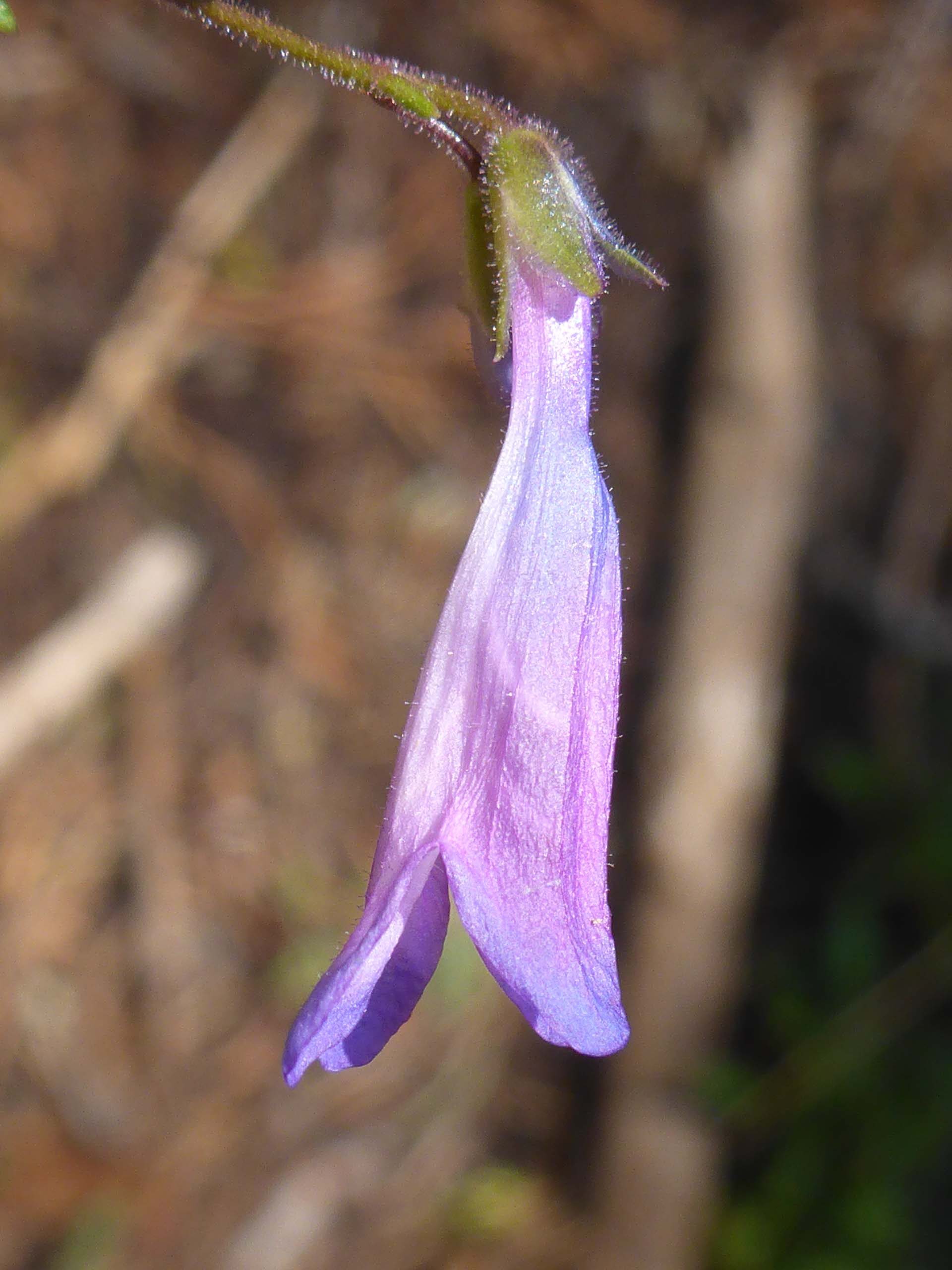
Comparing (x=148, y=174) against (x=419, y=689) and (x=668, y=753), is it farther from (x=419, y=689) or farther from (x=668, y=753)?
(x=419, y=689)

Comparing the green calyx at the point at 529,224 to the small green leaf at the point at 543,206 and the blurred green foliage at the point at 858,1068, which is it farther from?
the blurred green foliage at the point at 858,1068

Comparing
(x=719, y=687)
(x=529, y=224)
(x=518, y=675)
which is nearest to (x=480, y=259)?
(x=529, y=224)

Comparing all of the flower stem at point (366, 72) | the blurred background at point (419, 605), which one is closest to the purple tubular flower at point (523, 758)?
the flower stem at point (366, 72)

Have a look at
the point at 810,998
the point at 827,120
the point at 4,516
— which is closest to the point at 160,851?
the point at 4,516

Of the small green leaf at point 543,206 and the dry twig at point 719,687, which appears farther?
the dry twig at point 719,687

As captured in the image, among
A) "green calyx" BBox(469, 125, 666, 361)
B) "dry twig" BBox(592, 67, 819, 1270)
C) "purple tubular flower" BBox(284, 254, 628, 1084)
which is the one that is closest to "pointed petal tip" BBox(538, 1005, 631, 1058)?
"purple tubular flower" BBox(284, 254, 628, 1084)

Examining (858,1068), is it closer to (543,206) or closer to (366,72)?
(543,206)
